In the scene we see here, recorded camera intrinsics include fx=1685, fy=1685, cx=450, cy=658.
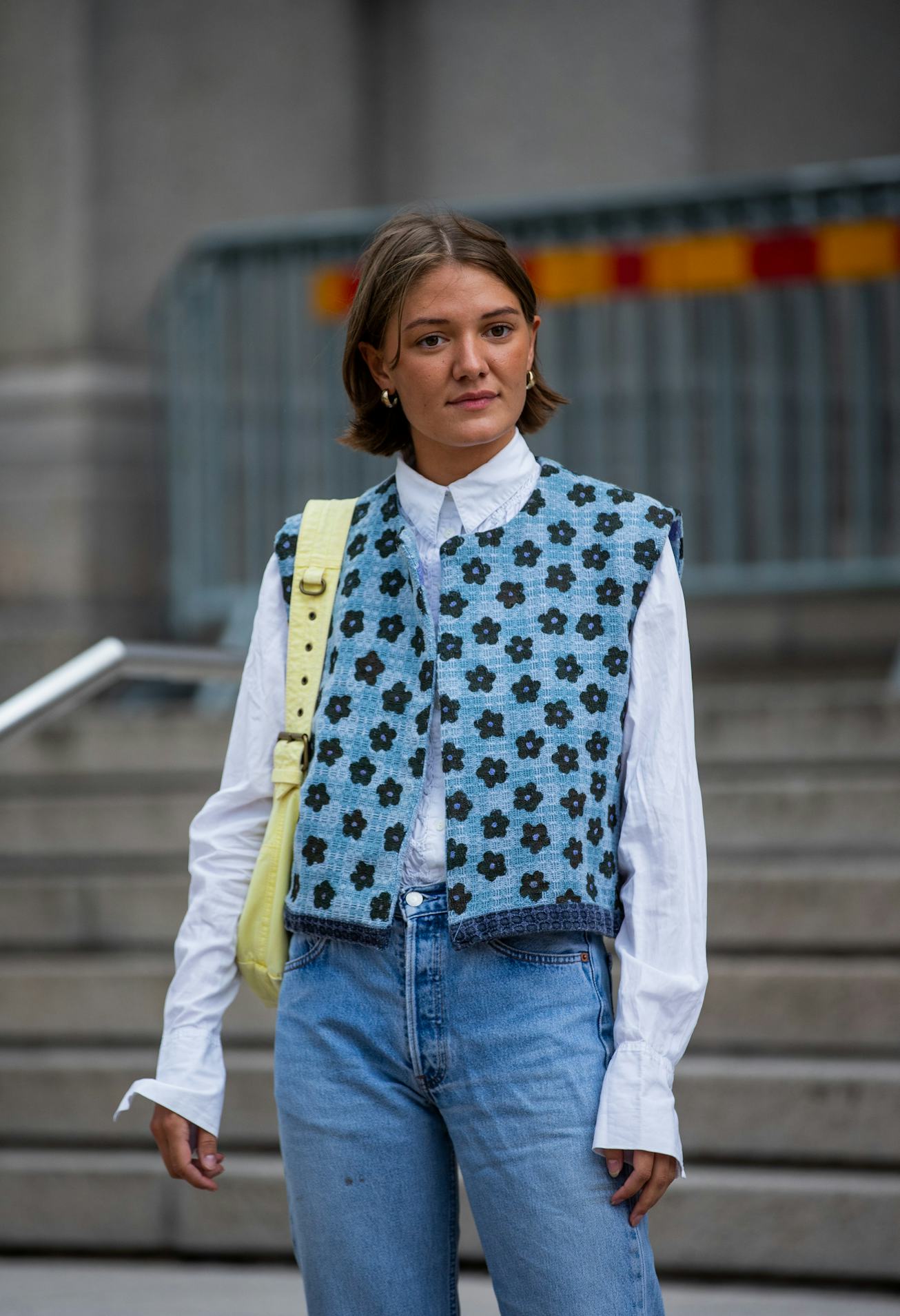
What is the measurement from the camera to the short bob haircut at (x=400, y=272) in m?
1.90

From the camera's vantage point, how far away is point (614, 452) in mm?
6191

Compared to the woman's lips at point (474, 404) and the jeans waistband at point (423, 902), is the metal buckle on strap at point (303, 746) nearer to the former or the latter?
the jeans waistband at point (423, 902)

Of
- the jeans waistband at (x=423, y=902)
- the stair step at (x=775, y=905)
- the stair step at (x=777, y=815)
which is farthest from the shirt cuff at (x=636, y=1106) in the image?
the stair step at (x=777, y=815)

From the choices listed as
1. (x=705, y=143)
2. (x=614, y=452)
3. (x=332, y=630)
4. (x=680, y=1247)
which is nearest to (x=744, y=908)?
(x=680, y=1247)

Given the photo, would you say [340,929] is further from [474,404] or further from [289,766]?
[474,404]

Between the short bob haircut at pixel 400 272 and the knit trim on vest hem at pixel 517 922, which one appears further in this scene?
the short bob haircut at pixel 400 272

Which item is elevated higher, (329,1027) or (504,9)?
(504,9)

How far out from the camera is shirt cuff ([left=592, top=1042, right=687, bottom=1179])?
5.70 ft

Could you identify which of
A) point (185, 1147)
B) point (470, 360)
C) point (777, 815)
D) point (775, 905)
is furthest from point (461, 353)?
point (777, 815)

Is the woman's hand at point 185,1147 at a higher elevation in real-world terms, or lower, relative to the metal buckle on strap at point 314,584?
lower

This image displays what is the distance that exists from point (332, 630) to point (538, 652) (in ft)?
0.88

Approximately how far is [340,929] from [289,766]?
219mm

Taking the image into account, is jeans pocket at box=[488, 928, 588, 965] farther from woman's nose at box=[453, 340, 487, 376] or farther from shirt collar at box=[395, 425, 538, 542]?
woman's nose at box=[453, 340, 487, 376]

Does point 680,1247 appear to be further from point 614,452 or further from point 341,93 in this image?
point 341,93
